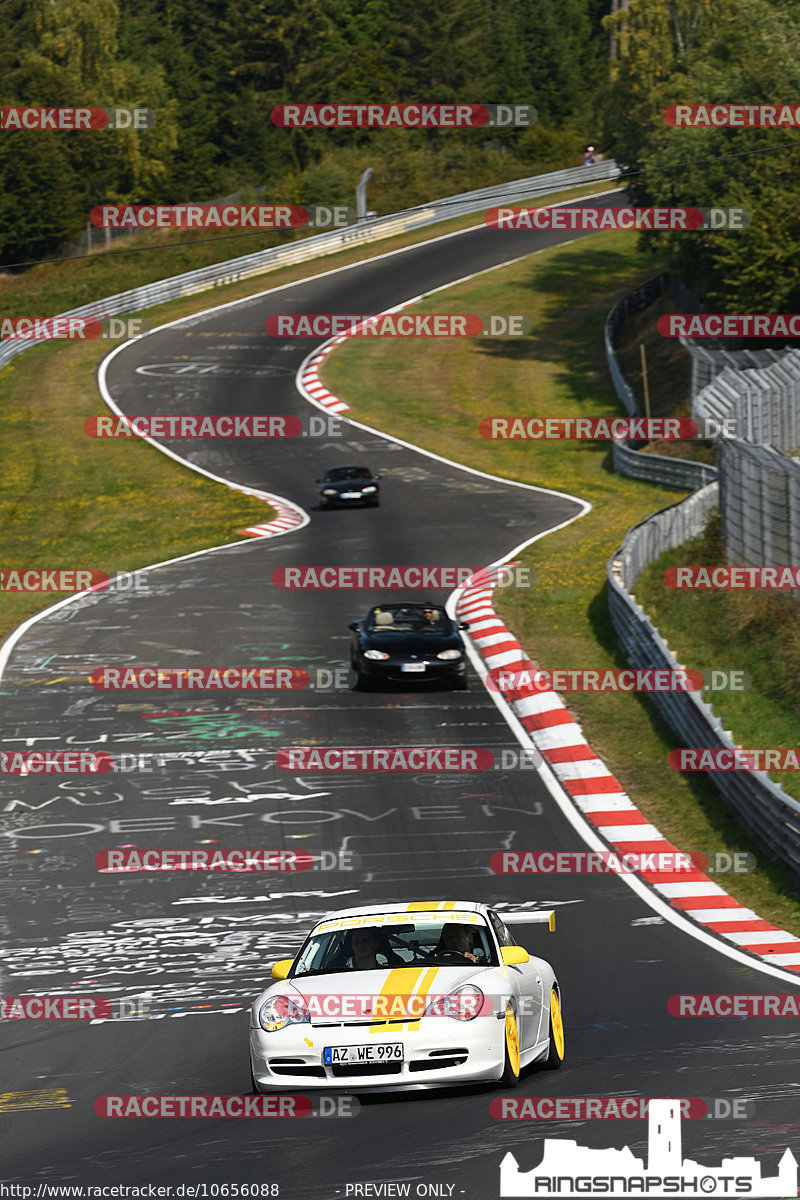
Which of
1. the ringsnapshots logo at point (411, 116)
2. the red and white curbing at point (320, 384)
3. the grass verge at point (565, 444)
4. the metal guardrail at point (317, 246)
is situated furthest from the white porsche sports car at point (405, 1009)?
the ringsnapshots logo at point (411, 116)

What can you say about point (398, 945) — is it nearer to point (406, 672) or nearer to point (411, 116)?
point (406, 672)

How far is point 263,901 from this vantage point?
16.2 metres

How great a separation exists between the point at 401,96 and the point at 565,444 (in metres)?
72.8

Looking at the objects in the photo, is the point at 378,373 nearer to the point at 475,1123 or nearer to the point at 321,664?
the point at 321,664

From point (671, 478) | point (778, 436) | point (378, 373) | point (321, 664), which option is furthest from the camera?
point (378, 373)

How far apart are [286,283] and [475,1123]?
222ft

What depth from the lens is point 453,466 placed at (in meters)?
48.4

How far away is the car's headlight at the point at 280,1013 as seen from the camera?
32.0 feet

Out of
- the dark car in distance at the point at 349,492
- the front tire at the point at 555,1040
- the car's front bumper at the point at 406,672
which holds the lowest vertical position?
the dark car in distance at the point at 349,492

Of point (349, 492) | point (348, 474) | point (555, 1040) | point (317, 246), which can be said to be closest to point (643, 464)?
point (348, 474)

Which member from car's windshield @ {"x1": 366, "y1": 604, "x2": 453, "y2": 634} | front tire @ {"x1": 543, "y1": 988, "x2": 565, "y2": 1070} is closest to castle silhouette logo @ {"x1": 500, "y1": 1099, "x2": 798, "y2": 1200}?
front tire @ {"x1": 543, "y1": 988, "x2": 565, "y2": 1070}

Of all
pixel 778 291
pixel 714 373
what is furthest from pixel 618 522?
pixel 778 291

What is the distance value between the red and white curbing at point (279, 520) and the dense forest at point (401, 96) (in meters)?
13.9

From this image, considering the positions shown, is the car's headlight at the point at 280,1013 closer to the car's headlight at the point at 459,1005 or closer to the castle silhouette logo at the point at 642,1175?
the car's headlight at the point at 459,1005
